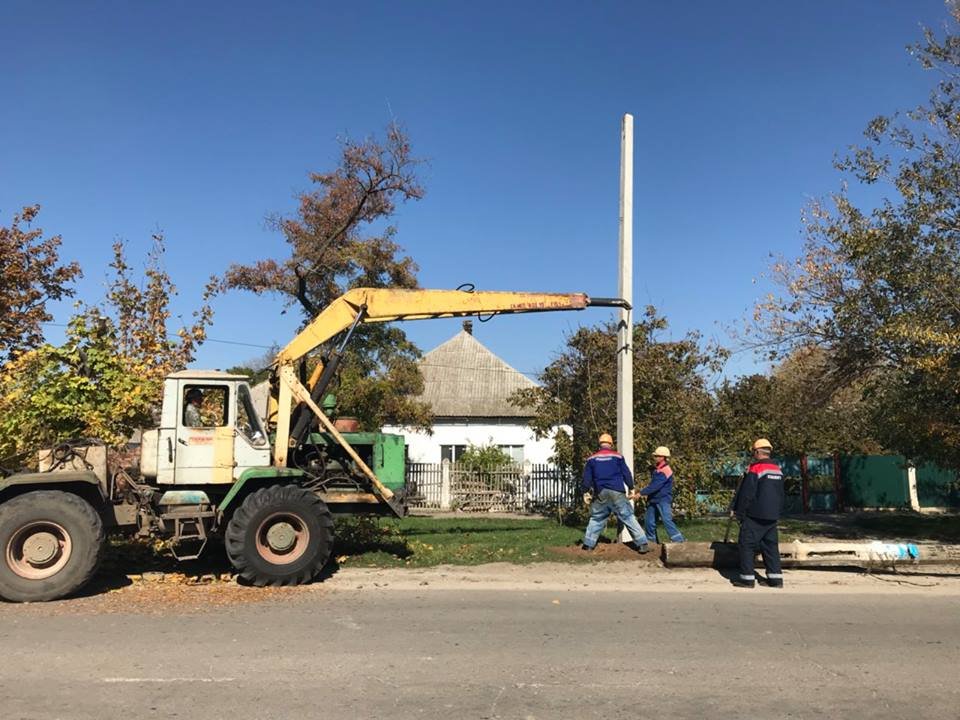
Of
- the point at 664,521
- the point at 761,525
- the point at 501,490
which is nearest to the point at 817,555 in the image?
the point at 761,525

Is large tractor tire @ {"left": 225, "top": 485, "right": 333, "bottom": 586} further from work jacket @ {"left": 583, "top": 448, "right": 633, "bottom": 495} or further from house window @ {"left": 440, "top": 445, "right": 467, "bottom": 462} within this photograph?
house window @ {"left": 440, "top": 445, "right": 467, "bottom": 462}

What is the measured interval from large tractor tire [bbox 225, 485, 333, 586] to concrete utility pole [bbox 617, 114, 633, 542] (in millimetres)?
4965

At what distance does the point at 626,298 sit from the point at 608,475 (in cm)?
283

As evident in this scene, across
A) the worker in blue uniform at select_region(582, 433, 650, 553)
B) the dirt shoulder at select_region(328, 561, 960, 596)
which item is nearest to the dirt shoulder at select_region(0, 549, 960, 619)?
the dirt shoulder at select_region(328, 561, 960, 596)

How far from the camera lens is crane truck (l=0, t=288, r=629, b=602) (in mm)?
8133

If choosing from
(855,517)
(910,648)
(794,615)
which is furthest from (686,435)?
(910,648)

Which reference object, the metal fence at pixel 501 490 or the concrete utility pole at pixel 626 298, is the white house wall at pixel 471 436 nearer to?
the metal fence at pixel 501 490

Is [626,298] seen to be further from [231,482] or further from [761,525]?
[231,482]

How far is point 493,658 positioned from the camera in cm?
584

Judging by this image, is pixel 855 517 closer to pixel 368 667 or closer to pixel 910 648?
pixel 910 648

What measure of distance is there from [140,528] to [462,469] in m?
14.0

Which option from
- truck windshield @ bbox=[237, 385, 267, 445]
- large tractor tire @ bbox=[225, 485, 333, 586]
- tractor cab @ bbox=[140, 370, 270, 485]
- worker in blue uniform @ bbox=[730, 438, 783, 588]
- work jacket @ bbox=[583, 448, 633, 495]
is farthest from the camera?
work jacket @ bbox=[583, 448, 633, 495]

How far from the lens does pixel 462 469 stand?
73.5 feet

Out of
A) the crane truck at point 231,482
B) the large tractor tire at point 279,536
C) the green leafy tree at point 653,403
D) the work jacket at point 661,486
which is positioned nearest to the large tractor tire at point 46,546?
the crane truck at point 231,482
